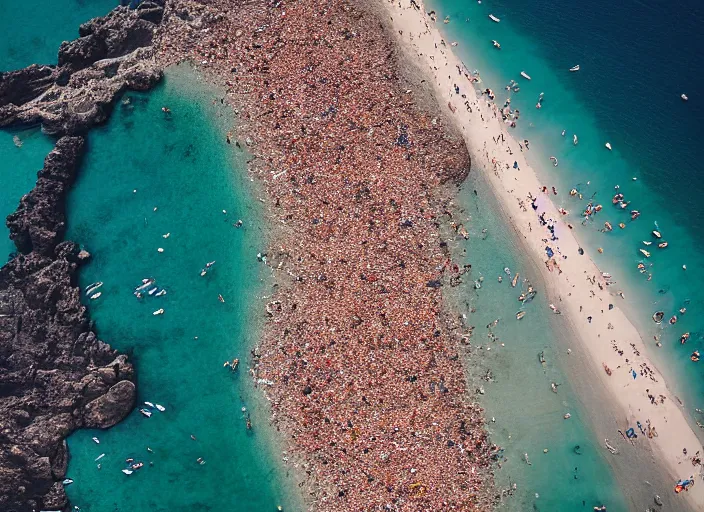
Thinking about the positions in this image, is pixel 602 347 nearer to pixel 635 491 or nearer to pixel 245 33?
pixel 635 491

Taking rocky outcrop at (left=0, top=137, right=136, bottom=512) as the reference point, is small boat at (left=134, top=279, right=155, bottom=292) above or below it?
above

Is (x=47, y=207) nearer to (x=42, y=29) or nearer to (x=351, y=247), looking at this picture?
(x=42, y=29)

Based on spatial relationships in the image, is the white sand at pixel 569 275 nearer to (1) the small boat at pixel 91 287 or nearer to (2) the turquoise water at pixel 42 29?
(2) the turquoise water at pixel 42 29

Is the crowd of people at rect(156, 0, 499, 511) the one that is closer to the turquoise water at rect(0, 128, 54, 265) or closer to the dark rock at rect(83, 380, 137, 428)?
the dark rock at rect(83, 380, 137, 428)

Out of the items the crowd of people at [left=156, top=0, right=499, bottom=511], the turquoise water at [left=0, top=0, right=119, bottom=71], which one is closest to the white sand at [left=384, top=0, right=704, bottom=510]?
the crowd of people at [left=156, top=0, right=499, bottom=511]

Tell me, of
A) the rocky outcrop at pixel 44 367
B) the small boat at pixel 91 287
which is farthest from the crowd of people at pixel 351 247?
the small boat at pixel 91 287

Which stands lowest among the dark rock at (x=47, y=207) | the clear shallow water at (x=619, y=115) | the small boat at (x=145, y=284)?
the small boat at (x=145, y=284)
